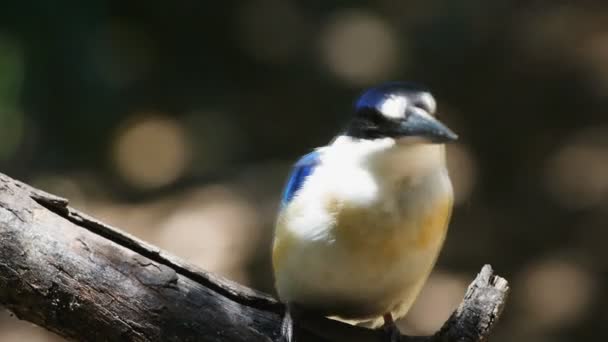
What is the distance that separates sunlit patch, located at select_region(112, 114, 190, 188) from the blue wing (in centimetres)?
309

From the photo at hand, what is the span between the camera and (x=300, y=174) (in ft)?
7.30

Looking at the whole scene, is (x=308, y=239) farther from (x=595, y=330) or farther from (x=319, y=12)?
(x=319, y=12)

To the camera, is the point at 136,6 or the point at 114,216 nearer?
the point at 114,216

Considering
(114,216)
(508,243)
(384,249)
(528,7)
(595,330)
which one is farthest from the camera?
(528,7)

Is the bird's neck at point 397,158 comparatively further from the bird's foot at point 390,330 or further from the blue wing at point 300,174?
the bird's foot at point 390,330

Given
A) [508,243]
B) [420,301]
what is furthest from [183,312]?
[508,243]

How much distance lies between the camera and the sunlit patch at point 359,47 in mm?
5457

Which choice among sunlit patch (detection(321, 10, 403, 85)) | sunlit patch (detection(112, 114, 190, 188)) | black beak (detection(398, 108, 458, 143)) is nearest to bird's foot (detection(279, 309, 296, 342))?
black beak (detection(398, 108, 458, 143))

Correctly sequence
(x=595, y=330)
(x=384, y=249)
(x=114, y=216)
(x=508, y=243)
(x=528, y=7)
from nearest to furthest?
(x=384, y=249)
(x=595, y=330)
(x=508, y=243)
(x=114, y=216)
(x=528, y=7)

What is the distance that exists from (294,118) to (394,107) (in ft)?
12.0

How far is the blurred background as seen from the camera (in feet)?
14.2

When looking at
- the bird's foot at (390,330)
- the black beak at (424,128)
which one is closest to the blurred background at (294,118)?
the bird's foot at (390,330)

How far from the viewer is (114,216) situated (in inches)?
192

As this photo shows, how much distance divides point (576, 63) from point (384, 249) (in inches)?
139
